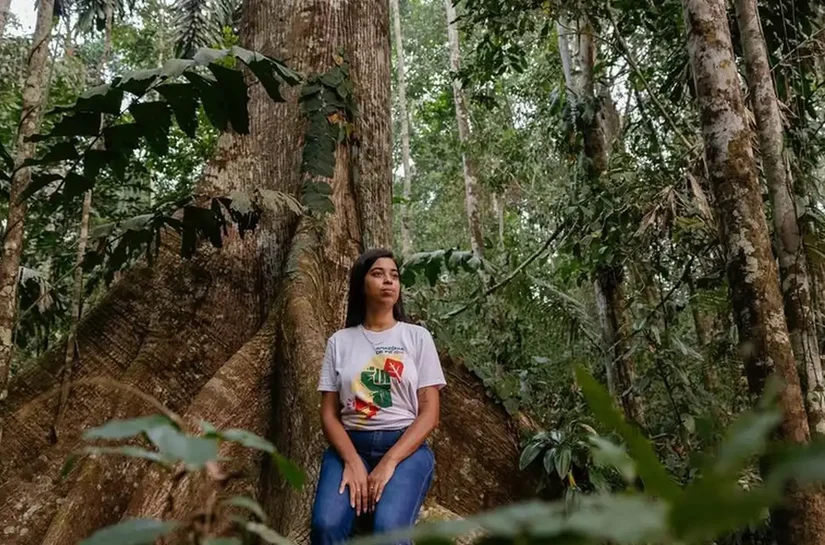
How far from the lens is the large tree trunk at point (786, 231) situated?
296 cm

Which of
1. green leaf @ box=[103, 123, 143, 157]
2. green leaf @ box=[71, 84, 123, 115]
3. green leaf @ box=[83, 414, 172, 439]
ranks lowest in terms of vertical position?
green leaf @ box=[83, 414, 172, 439]

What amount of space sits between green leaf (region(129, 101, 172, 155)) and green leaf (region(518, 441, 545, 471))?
2000mm

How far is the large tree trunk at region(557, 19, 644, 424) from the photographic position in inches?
216

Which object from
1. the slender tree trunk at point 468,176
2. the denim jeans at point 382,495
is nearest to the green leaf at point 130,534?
the denim jeans at point 382,495

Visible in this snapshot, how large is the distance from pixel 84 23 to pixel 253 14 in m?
6.88

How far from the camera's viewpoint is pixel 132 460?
3299mm

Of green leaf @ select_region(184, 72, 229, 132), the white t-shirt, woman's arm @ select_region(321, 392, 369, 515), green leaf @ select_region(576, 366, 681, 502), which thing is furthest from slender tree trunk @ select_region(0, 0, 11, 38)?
green leaf @ select_region(576, 366, 681, 502)

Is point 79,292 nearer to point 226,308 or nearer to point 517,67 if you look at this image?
point 226,308

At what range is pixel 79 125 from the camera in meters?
3.01

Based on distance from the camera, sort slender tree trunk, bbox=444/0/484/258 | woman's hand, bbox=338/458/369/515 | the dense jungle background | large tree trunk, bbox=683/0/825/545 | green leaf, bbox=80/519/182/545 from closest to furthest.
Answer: green leaf, bbox=80/519/182/545 < large tree trunk, bbox=683/0/825/545 < woman's hand, bbox=338/458/369/515 < the dense jungle background < slender tree trunk, bbox=444/0/484/258

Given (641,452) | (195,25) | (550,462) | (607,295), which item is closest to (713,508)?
(641,452)

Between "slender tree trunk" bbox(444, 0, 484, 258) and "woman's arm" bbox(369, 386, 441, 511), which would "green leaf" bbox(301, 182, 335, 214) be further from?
"slender tree trunk" bbox(444, 0, 484, 258)

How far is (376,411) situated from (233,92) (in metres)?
1.31

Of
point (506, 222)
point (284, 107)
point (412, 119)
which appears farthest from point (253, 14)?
point (412, 119)
